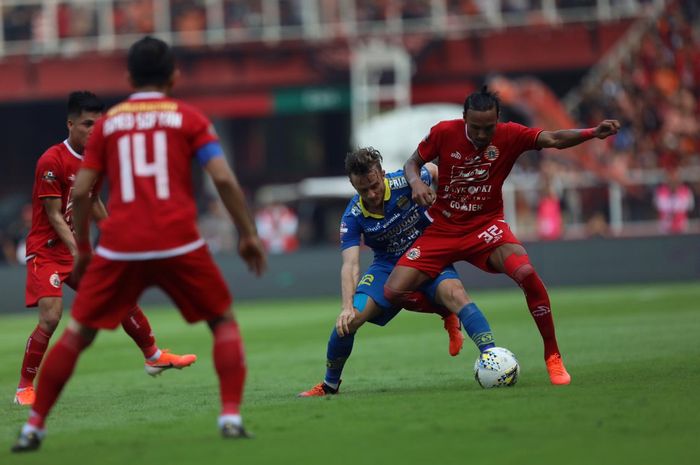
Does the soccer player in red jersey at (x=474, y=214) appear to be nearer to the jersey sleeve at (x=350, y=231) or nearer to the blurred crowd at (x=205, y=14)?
the jersey sleeve at (x=350, y=231)

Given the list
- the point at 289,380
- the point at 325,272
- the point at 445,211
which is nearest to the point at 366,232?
the point at 445,211

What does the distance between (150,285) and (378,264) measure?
3.40 metres

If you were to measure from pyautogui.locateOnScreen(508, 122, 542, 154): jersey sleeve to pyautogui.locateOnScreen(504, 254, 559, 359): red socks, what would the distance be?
2.77 feet

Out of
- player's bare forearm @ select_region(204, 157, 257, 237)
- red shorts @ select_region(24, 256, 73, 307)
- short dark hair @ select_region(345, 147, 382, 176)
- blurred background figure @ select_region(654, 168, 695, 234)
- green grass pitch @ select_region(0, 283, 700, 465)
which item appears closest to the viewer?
green grass pitch @ select_region(0, 283, 700, 465)

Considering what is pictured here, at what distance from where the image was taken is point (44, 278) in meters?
10.3

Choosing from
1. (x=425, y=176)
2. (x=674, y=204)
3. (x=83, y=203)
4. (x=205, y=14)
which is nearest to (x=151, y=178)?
(x=83, y=203)

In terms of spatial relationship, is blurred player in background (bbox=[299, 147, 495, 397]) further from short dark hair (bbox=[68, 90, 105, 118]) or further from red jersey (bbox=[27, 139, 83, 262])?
red jersey (bbox=[27, 139, 83, 262])

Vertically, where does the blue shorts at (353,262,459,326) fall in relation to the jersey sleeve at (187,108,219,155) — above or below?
below

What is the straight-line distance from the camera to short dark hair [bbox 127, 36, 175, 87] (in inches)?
276

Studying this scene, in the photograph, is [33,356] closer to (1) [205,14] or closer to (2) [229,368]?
(2) [229,368]

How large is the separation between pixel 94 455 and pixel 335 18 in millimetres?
29076

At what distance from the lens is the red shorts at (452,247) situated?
9.69 meters

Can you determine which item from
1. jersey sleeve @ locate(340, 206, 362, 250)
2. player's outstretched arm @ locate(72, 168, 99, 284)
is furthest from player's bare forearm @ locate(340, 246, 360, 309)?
player's outstretched arm @ locate(72, 168, 99, 284)

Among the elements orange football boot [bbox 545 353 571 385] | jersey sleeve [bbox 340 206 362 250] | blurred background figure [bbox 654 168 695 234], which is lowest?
blurred background figure [bbox 654 168 695 234]
